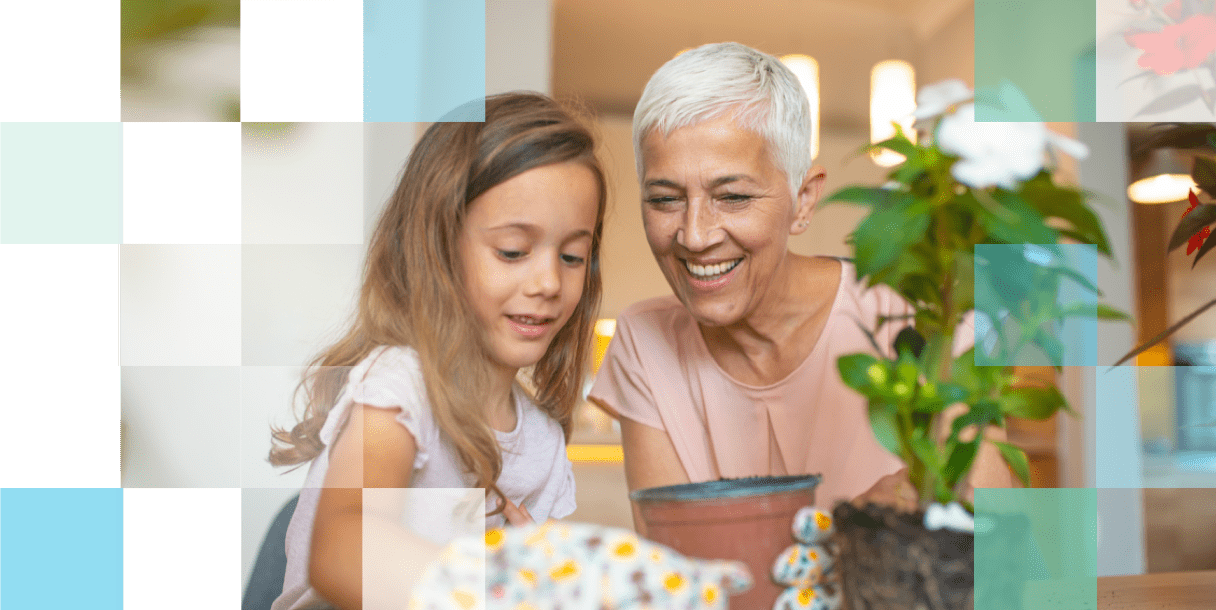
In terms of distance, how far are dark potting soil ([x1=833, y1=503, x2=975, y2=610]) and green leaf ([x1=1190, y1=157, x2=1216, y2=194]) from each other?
59 centimetres

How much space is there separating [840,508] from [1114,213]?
1.04 metres

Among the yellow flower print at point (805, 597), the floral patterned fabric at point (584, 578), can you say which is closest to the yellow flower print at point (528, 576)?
the floral patterned fabric at point (584, 578)

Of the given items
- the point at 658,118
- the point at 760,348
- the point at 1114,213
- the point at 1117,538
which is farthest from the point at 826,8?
the point at 1117,538

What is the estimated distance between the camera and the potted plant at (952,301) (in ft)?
1.68

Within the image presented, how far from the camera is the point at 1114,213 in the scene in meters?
1.29

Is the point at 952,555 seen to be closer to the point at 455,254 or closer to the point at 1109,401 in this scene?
the point at 455,254

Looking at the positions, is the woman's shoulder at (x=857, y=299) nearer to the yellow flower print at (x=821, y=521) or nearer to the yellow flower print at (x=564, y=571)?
the yellow flower print at (x=821, y=521)

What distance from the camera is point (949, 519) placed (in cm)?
51

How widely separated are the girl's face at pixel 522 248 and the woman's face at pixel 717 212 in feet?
0.33
